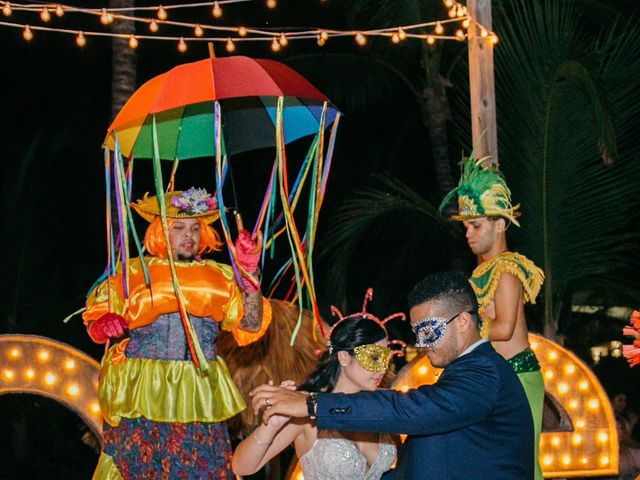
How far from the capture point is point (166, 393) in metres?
5.33

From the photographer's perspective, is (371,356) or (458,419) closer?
(458,419)

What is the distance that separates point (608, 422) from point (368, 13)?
602cm

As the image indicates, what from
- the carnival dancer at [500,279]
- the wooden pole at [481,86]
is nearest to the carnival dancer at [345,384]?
the carnival dancer at [500,279]

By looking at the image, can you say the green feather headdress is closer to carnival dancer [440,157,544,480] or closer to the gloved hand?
carnival dancer [440,157,544,480]

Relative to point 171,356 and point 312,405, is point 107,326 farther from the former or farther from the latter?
point 312,405

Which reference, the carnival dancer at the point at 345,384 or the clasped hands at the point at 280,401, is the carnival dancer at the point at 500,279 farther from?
the clasped hands at the point at 280,401

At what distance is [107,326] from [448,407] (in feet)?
7.67

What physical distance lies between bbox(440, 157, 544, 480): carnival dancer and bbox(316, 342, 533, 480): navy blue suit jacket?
1.56 metres

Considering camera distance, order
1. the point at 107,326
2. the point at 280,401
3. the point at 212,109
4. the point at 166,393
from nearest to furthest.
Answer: the point at 280,401, the point at 107,326, the point at 166,393, the point at 212,109

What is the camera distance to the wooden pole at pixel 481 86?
273 inches

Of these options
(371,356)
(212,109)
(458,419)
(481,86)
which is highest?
(481,86)

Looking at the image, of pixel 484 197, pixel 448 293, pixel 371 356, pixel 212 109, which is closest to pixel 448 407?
pixel 448 293

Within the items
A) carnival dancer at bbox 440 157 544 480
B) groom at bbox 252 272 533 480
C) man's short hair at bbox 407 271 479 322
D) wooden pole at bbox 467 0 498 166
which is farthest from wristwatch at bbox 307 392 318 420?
wooden pole at bbox 467 0 498 166

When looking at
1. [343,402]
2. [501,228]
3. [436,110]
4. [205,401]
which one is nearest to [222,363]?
[205,401]
